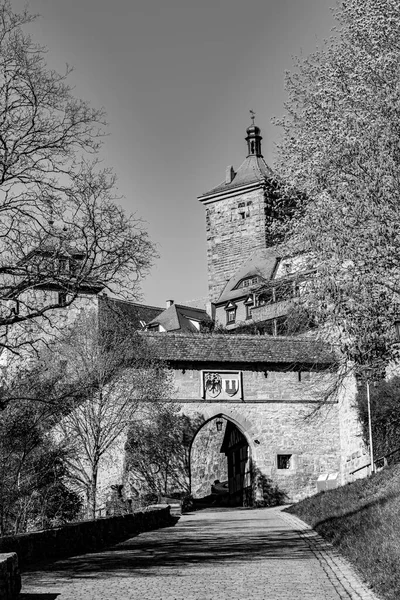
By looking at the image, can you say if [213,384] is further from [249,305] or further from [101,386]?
[249,305]

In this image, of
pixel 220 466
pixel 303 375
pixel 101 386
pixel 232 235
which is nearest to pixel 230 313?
pixel 232 235

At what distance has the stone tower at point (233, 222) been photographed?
6806 centimetres

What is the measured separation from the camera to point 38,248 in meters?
12.2

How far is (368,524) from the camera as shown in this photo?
11625 mm

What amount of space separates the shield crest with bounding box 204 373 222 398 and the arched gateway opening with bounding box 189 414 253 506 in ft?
5.26

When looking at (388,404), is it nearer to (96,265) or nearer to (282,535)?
(282,535)

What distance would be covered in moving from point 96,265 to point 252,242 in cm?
5587

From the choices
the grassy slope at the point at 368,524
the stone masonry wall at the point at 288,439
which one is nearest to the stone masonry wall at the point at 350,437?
the stone masonry wall at the point at 288,439

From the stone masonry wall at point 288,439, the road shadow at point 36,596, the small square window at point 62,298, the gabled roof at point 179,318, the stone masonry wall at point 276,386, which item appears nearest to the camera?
the road shadow at point 36,596

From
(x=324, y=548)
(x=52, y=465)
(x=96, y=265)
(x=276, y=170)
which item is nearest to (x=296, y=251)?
(x=276, y=170)

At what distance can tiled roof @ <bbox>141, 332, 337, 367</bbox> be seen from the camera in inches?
1231

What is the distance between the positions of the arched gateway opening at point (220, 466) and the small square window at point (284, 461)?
3.62ft

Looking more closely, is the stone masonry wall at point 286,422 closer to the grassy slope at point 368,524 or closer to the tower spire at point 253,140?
the grassy slope at point 368,524

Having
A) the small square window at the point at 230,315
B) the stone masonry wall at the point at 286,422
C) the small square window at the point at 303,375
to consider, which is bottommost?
the stone masonry wall at the point at 286,422
